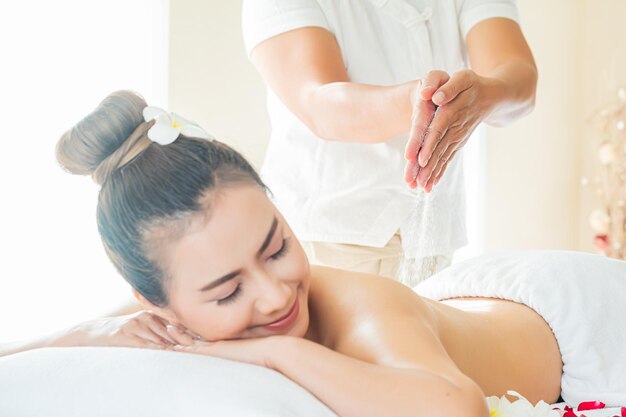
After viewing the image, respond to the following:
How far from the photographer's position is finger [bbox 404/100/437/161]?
148cm

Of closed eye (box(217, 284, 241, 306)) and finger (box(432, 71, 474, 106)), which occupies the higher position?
finger (box(432, 71, 474, 106))

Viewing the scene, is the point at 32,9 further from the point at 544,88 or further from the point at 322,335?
the point at 544,88

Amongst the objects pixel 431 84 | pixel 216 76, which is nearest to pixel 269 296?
pixel 431 84

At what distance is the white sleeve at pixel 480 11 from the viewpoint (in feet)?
6.91

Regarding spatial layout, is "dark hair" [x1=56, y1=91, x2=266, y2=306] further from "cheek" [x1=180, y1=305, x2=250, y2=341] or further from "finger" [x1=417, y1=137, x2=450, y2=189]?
"finger" [x1=417, y1=137, x2=450, y2=189]

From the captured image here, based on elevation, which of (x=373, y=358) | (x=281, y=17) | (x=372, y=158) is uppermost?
(x=281, y=17)

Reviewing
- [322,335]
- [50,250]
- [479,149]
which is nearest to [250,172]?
[322,335]

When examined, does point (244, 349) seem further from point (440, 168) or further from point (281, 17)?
point (281, 17)

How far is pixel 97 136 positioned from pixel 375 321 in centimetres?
55

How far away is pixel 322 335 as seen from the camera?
4.68ft

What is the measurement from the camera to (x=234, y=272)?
1.24m

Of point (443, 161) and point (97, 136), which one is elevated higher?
point (97, 136)

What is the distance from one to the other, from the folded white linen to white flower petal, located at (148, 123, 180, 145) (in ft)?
2.66

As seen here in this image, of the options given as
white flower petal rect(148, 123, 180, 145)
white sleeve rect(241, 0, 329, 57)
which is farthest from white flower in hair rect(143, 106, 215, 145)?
white sleeve rect(241, 0, 329, 57)
